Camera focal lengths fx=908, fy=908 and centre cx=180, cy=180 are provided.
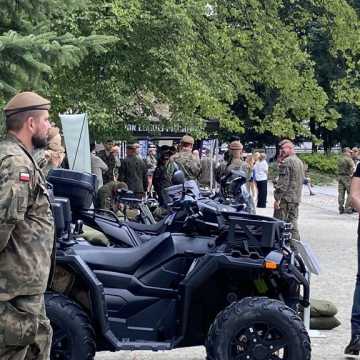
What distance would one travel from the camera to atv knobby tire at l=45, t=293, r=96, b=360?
559 cm

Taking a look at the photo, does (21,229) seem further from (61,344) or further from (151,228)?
(151,228)

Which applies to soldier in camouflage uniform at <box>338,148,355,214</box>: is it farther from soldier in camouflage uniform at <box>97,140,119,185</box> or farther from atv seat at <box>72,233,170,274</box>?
atv seat at <box>72,233,170,274</box>

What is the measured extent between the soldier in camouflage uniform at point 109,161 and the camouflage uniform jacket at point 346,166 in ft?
21.9

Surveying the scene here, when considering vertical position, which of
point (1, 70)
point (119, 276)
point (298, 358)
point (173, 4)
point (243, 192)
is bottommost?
point (298, 358)

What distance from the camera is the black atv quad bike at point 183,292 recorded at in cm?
569

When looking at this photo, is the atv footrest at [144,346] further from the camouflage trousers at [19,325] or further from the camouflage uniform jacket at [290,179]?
the camouflage uniform jacket at [290,179]

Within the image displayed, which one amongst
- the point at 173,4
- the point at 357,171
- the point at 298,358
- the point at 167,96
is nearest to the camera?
the point at 298,358

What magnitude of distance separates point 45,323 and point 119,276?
171 centimetres

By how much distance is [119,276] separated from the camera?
5934mm

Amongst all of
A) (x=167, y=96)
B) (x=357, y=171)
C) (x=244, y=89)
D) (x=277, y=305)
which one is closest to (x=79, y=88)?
(x=167, y=96)

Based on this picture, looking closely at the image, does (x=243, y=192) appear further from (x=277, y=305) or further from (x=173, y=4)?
(x=173, y=4)

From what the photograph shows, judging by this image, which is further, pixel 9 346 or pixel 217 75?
pixel 217 75

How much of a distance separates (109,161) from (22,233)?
46.2 ft

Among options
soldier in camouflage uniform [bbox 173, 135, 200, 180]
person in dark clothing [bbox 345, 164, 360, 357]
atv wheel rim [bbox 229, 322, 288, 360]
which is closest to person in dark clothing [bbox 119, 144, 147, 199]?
soldier in camouflage uniform [bbox 173, 135, 200, 180]
